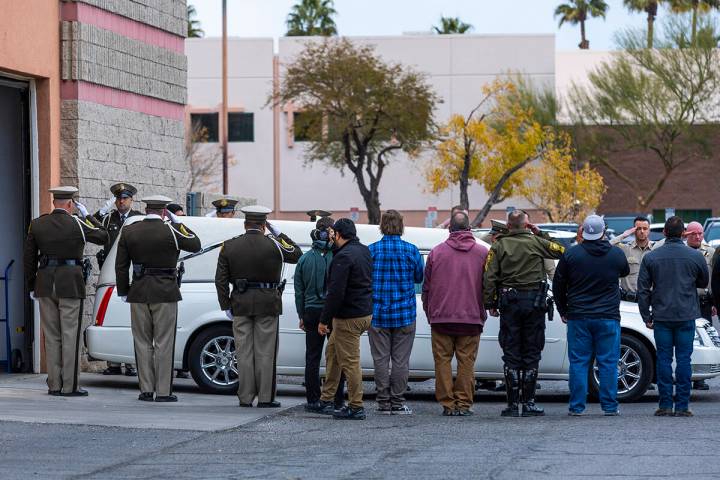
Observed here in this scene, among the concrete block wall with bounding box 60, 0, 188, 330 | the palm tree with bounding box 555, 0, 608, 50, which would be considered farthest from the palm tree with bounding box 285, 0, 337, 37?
the concrete block wall with bounding box 60, 0, 188, 330

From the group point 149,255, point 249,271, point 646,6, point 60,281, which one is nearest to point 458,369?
point 249,271

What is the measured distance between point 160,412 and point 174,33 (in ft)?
24.2

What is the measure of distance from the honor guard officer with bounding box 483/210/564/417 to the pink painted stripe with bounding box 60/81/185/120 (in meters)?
5.96

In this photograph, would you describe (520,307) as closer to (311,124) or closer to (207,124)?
Answer: (311,124)

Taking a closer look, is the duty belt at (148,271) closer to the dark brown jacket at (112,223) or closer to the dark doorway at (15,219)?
the dark brown jacket at (112,223)

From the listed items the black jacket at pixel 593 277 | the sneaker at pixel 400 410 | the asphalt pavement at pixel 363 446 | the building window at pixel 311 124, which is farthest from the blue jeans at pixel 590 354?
the building window at pixel 311 124

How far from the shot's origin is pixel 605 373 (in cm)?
1277

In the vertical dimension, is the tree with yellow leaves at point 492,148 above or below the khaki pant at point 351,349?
above

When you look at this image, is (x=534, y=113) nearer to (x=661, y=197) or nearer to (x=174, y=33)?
(x=661, y=197)

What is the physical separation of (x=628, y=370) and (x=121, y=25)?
24.5ft

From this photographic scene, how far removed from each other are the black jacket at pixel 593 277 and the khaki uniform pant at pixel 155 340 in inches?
148

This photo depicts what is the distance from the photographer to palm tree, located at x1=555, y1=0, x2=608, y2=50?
91.0 metres

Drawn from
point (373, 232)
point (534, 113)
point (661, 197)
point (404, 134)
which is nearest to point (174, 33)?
point (373, 232)

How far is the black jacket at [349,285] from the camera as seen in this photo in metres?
12.4
